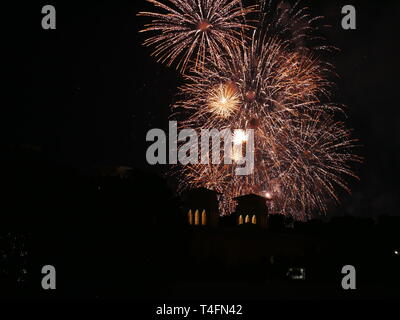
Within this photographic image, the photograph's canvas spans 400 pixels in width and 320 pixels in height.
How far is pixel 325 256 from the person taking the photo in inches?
2175

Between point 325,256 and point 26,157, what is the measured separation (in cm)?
2732

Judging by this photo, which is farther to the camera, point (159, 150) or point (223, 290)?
point (159, 150)

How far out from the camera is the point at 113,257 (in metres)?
39.5

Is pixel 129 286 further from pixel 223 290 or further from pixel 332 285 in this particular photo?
pixel 332 285

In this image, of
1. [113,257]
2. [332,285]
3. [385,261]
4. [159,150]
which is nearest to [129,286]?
[113,257]

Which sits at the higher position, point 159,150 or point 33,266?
point 159,150

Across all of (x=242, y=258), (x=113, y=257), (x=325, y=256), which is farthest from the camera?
(x=325, y=256)
